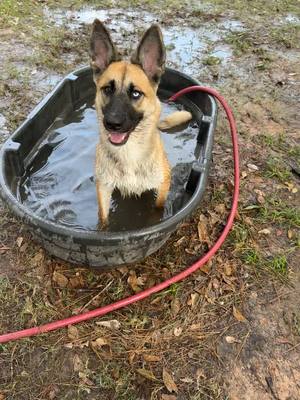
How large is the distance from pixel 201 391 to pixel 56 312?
47.1 inches

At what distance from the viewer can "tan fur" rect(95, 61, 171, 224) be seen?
10.5ft

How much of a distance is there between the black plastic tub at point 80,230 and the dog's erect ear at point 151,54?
862 millimetres

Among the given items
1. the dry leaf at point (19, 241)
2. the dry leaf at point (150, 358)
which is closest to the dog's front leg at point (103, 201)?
the dry leaf at point (19, 241)

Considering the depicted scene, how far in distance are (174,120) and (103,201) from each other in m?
1.77

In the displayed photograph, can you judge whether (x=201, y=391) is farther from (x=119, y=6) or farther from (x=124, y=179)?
(x=119, y=6)

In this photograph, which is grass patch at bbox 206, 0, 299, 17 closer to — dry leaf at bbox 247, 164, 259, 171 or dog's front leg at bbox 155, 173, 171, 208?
dry leaf at bbox 247, 164, 259, 171

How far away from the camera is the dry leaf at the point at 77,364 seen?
2746 millimetres

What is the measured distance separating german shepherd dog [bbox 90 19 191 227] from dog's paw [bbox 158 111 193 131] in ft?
4.20

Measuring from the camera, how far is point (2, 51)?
6.32m

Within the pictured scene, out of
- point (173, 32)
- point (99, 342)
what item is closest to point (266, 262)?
point (99, 342)

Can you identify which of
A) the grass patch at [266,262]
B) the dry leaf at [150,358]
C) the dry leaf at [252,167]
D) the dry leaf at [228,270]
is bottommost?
the dry leaf at [150,358]

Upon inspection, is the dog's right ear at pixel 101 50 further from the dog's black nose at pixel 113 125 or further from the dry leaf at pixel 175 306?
the dry leaf at pixel 175 306

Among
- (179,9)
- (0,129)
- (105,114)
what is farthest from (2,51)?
(105,114)

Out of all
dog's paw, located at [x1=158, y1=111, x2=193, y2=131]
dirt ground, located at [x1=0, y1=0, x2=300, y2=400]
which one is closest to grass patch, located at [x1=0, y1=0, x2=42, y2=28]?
dirt ground, located at [x1=0, y1=0, x2=300, y2=400]
